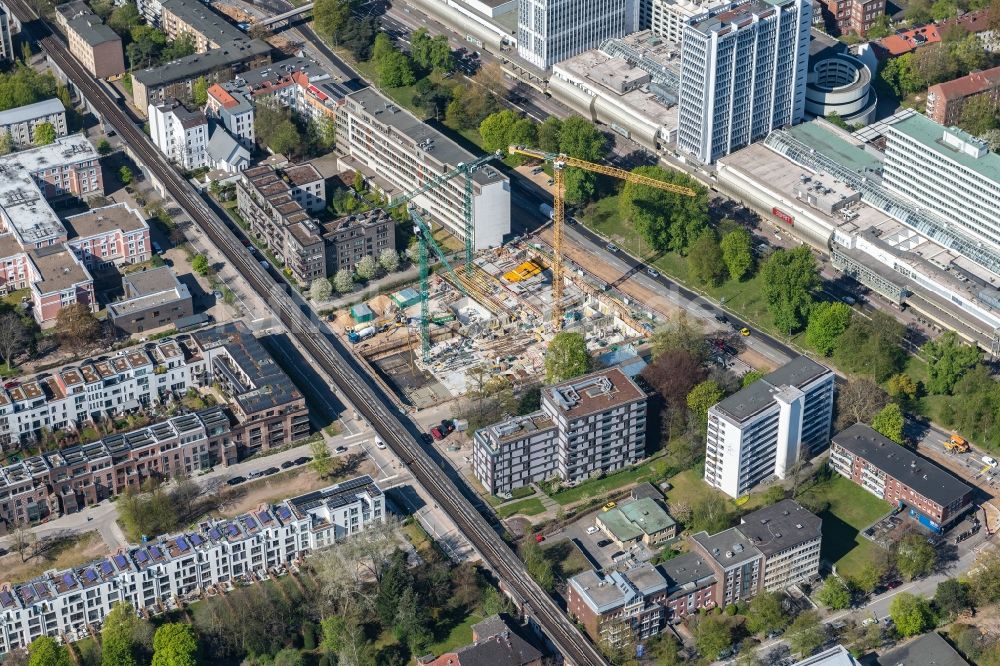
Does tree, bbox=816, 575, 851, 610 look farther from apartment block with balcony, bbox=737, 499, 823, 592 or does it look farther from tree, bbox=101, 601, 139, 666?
tree, bbox=101, 601, 139, 666

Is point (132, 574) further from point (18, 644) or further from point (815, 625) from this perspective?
point (815, 625)

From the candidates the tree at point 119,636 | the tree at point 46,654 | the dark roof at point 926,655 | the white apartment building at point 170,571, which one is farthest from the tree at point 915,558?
the tree at point 46,654

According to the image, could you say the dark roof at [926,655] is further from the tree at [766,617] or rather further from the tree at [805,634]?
the tree at [766,617]

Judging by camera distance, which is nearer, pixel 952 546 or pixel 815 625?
pixel 815 625

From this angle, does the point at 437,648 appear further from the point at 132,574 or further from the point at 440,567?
the point at 132,574

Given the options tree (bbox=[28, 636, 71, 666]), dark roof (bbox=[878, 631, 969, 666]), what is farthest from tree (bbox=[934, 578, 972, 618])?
tree (bbox=[28, 636, 71, 666])

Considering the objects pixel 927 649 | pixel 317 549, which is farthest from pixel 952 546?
pixel 317 549
